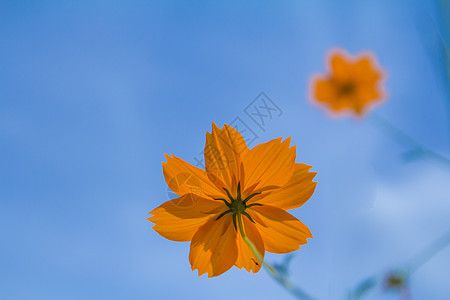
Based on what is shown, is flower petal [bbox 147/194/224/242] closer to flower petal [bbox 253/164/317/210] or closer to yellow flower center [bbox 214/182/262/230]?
yellow flower center [bbox 214/182/262/230]

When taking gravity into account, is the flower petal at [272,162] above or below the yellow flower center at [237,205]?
above

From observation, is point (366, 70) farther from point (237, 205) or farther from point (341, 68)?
point (237, 205)

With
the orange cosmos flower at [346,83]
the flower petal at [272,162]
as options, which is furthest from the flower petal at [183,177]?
the orange cosmos flower at [346,83]

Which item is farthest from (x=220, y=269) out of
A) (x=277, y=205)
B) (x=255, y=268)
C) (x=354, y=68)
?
(x=354, y=68)

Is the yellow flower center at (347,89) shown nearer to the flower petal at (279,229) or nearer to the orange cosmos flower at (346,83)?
the orange cosmos flower at (346,83)

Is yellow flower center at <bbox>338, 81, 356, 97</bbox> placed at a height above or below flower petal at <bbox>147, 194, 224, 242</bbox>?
above

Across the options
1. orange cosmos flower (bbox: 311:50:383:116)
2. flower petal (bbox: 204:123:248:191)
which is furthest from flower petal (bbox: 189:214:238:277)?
orange cosmos flower (bbox: 311:50:383:116)

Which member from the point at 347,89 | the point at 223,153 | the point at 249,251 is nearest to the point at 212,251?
the point at 249,251

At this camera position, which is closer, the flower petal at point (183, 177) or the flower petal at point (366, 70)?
the flower petal at point (183, 177)
